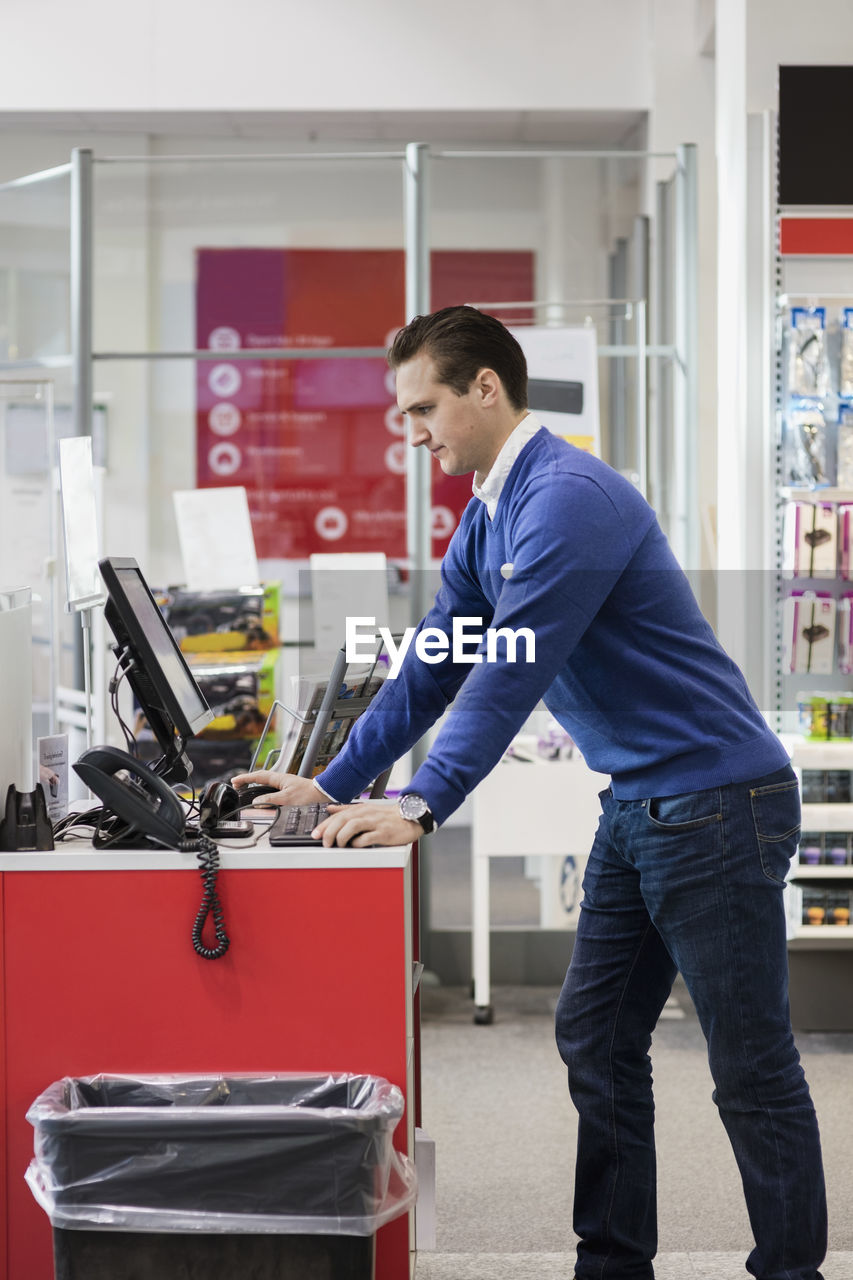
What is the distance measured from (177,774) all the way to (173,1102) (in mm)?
577

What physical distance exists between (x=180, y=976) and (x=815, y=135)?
320 centimetres

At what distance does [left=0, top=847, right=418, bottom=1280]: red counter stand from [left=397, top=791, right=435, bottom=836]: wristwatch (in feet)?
0.23

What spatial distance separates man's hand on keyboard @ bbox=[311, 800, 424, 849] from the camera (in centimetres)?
183

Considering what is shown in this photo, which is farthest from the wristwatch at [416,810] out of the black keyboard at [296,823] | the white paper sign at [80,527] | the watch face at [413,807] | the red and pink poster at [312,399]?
the red and pink poster at [312,399]

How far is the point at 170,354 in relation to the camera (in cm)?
452

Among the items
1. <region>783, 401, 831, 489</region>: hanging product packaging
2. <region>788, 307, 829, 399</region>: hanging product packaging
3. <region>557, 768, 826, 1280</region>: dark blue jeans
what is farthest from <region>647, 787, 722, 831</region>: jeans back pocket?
<region>788, 307, 829, 399</region>: hanging product packaging


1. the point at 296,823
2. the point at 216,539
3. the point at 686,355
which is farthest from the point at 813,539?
the point at 296,823

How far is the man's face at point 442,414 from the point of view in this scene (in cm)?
204

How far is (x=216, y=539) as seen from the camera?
4.72 metres

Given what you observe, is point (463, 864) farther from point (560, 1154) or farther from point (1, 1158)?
point (1, 1158)

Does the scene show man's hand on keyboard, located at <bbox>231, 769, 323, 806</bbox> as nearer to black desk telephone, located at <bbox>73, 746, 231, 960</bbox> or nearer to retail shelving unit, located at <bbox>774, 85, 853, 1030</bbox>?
black desk telephone, located at <bbox>73, 746, 231, 960</bbox>

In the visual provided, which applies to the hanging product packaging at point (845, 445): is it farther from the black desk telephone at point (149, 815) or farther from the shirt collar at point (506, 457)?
the black desk telephone at point (149, 815)

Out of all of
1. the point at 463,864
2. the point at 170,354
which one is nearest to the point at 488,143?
the point at 170,354

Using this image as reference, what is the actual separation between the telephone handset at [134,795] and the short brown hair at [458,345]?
0.72 meters
